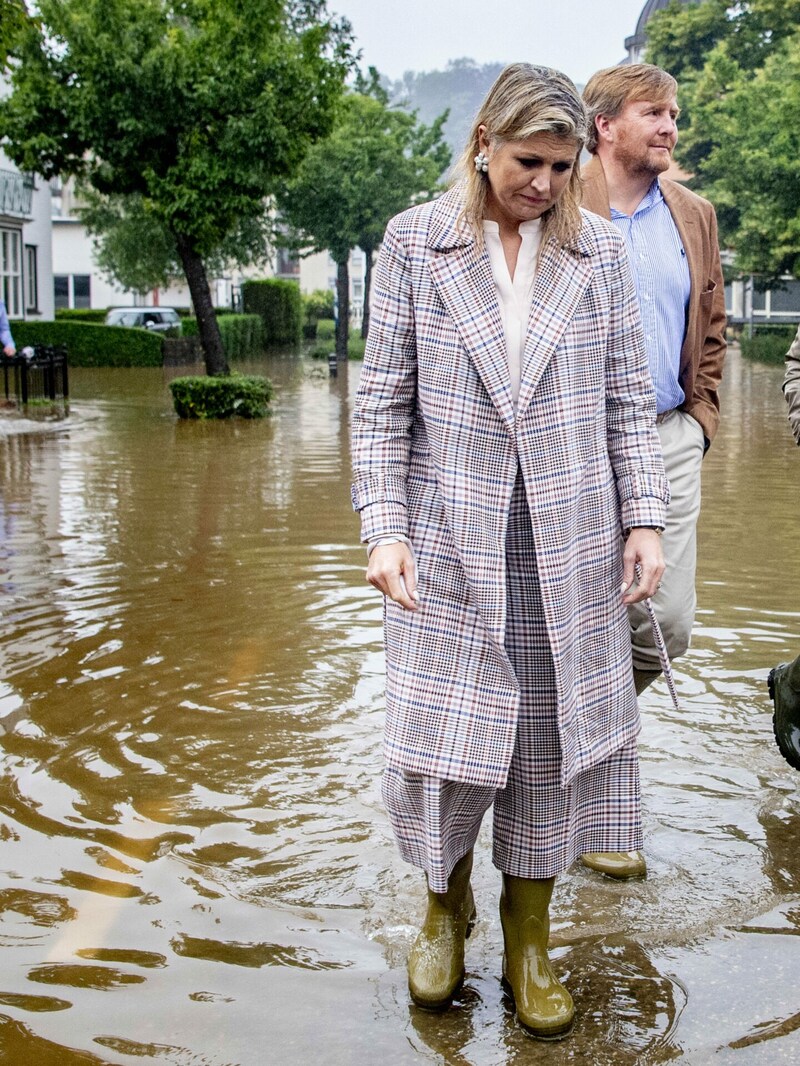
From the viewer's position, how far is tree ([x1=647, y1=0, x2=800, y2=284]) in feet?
101

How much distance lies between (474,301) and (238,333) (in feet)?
120

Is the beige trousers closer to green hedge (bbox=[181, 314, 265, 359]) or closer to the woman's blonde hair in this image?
the woman's blonde hair

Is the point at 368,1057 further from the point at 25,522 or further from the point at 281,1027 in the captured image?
the point at 25,522

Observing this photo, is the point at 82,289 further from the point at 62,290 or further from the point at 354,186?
the point at 354,186

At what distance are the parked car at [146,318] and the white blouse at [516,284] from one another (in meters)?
35.6

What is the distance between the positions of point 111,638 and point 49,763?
180cm

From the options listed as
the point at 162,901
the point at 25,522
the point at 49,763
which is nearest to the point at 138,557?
the point at 25,522

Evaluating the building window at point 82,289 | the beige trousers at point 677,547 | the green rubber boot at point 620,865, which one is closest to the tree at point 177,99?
the beige trousers at point 677,547

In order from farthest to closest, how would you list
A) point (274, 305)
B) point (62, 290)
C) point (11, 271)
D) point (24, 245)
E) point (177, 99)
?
point (62, 290) < point (274, 305) < point (24, 245) < point (11, 271) < point (177, 99)

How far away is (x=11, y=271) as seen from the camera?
108 feet

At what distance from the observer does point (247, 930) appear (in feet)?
12.0

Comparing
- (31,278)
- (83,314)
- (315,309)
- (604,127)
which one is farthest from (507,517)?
(315,309)

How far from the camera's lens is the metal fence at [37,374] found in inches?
800

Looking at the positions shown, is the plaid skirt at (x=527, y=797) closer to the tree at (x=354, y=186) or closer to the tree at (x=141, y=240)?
the tree at (x=141, y=240)
